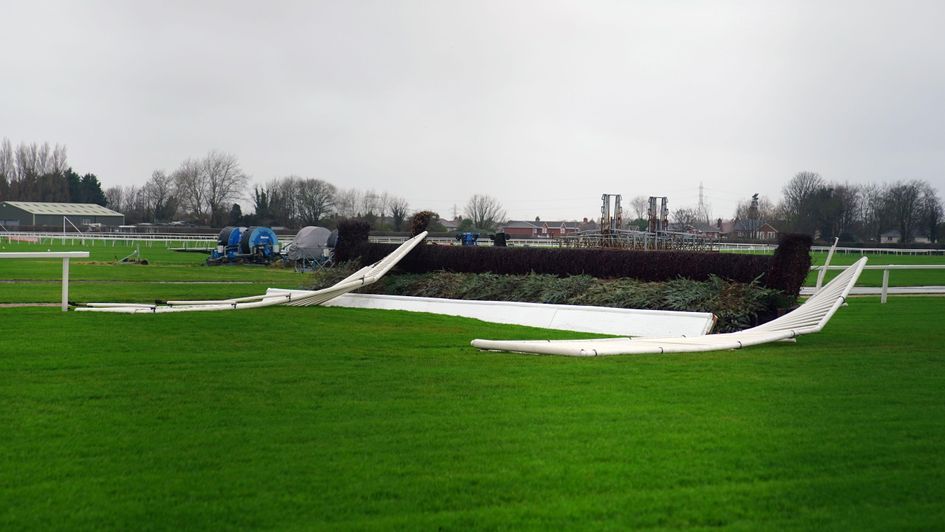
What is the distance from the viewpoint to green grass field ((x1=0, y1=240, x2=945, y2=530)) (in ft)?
15.3

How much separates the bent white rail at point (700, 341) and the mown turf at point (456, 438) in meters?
0.47

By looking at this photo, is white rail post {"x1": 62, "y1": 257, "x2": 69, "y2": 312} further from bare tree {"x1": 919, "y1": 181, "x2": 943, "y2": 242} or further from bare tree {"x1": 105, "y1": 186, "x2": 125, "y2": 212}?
bare tree {"x1": 105, "y1": 186, "x2": 125, "y2": 212}

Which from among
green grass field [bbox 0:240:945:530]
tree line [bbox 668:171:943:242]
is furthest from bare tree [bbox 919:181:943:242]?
green grass field [bbox 0:240:945:530]

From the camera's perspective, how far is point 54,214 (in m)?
79.5

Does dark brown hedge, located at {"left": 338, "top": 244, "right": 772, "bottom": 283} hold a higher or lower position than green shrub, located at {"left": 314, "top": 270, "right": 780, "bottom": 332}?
higher

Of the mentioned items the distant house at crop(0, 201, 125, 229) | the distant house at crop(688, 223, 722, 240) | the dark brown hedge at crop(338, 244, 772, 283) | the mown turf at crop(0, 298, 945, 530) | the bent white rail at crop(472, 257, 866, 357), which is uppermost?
the distant house at crop(0, 201, 125, 229)

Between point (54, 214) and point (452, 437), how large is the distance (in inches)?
3189

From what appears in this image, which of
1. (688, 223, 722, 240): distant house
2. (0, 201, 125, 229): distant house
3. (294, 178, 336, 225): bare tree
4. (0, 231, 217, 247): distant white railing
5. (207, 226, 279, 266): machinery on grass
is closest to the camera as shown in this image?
(688, 223, 722, 240): distant house

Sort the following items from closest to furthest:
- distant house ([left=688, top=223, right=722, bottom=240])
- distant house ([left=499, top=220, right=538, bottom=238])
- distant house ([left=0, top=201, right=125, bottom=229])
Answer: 1. distant house ([left=688, top=223, right=722, bottom=240])
2. distant house ([left=0, top=201, right=125, bottom=229])
3. distant house ([left=499, top=220, right=538, bottom=238])

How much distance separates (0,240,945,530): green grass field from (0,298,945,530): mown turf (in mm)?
20

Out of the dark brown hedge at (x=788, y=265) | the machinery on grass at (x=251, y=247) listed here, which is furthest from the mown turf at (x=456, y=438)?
the machinery on grass at (x=251, y=247)

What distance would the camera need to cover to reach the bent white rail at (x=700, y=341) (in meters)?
10.6

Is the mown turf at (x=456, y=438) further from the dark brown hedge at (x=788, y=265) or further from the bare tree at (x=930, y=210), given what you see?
the bare tree at (x=930, y=210)

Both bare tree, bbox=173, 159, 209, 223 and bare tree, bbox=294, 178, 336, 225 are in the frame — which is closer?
bare tree, bbox=173, 159, 209, 223
